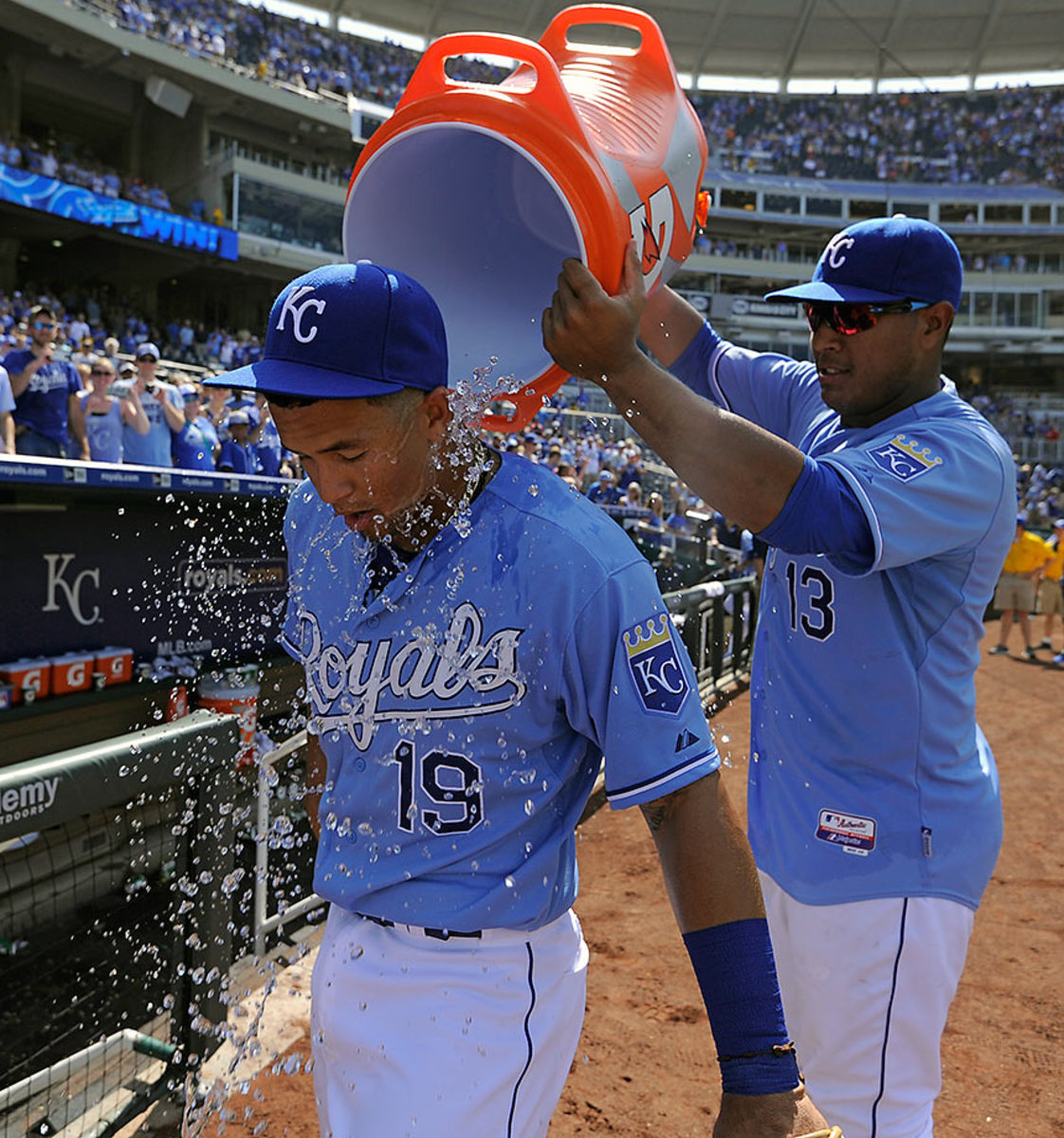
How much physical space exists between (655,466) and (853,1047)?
1048 cm

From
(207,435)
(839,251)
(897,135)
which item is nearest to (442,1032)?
(839,251)

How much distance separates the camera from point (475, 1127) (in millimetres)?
1454

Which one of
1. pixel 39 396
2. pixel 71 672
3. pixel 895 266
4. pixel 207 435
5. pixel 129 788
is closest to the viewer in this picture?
pixel 895 266

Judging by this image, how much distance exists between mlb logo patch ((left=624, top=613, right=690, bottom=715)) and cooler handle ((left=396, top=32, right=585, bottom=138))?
0.75 meters

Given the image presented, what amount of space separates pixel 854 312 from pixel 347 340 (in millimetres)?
1162

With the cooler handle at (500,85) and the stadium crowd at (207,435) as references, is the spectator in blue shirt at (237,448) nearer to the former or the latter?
the stadium crowd at (207,435)

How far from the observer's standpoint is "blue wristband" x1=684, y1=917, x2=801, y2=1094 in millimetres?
1371

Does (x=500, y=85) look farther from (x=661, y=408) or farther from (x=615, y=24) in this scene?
(x=661, y=408)

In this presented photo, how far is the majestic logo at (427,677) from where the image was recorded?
4.99 feet

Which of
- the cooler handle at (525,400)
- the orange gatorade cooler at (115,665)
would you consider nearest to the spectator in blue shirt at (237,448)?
the orange gatorade cooler at (115,665)

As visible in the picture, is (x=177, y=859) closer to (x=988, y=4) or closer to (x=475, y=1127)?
(x=475, y=1127)

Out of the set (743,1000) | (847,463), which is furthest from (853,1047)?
(847,463)

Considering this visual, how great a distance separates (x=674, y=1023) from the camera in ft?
12.6

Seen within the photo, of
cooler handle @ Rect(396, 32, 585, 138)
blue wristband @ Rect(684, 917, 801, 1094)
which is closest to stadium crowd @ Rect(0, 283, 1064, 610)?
cooler handle @ Rect(396, 32, 585, 138)
